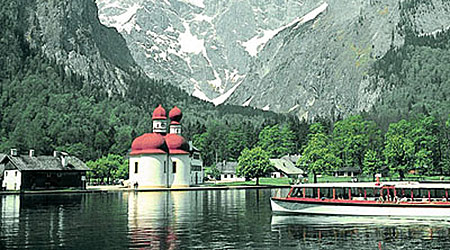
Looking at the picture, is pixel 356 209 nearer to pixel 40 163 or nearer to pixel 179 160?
pixel 40 163

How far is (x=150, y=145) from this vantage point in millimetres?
154625

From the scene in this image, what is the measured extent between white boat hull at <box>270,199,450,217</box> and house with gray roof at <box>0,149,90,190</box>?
77.3 metres

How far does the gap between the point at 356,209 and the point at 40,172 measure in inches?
3441

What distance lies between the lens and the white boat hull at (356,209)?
66.2 metres

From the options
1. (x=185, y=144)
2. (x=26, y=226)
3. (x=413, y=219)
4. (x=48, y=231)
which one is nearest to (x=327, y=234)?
(x=413, y=219)

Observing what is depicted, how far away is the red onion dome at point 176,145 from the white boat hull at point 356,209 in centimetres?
8589

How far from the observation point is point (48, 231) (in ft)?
183

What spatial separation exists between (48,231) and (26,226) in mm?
5463

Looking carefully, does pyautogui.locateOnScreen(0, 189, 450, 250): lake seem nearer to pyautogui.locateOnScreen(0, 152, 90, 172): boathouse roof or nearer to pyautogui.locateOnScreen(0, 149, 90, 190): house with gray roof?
pyautogui.locateOnScreen(0, 149, 90, 190): house with gray roof

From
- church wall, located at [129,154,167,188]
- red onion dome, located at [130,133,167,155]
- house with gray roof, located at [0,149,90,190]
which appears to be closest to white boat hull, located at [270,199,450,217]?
house with gray roof, located at [0,149,90,190]

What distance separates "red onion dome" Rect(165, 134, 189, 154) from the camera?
6230 inches

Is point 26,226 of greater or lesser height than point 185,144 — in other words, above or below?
below

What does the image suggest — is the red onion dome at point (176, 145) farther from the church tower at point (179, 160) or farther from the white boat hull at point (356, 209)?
the white boat hull at point (356, 209)

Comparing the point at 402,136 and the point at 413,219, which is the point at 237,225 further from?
the point at 402,136
